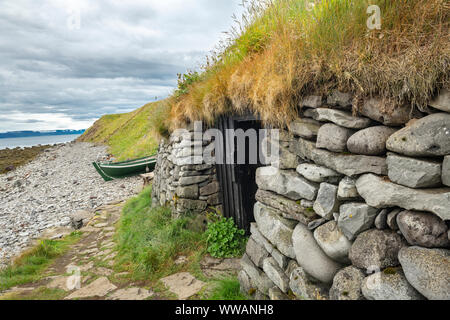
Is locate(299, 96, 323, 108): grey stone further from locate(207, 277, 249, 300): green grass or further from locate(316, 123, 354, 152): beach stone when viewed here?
locate(207, 277, 249, 300): green grass

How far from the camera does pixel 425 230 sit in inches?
71.5

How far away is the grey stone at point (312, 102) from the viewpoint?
8.66 ft

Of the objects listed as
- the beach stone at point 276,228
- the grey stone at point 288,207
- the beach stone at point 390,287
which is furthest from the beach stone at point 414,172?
the beach stone at point 276,228

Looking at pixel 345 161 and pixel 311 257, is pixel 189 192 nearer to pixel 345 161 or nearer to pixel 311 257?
pixel 311 257

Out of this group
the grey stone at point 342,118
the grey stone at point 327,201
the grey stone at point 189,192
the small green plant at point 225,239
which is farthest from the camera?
the grey stone at point 189,192

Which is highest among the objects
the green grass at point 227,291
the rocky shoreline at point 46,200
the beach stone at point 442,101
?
the beach stone at point 442,101

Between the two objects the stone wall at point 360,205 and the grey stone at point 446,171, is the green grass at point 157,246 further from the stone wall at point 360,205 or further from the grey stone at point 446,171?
the grey stone at point 446,171

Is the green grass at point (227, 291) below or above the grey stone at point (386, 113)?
below

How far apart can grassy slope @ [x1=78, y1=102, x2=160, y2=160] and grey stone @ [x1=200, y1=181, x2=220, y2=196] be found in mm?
2790

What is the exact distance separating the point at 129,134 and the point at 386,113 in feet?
110

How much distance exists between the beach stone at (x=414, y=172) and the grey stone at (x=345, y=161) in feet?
0.46

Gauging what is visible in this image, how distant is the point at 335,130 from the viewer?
2436mm

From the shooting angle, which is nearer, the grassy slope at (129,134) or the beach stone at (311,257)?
the beach stone at (311,257)
